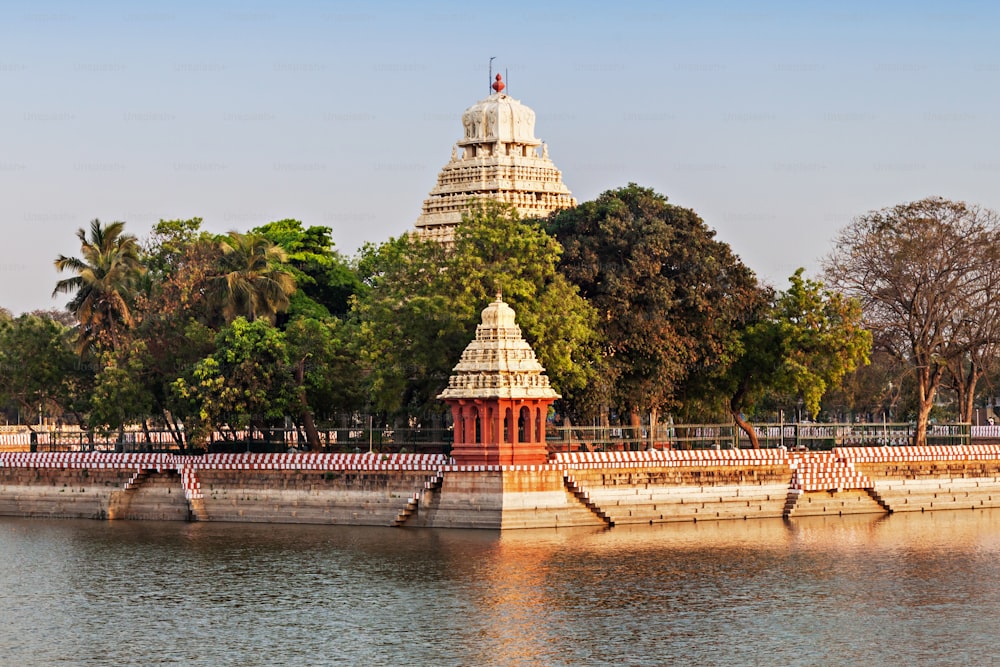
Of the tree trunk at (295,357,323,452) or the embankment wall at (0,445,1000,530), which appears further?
the tree trunk at (295,357,323,452)

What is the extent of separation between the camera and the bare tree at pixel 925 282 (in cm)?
7250

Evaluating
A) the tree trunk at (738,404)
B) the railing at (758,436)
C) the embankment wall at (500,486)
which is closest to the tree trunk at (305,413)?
the embankment wall at (500,486)

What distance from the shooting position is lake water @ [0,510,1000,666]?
129 feet

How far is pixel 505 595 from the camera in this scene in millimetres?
45312

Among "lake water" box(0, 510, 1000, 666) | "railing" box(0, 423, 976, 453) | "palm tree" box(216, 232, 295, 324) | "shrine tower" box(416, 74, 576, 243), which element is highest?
"shrine tower" box(416, 74, 576, 243)

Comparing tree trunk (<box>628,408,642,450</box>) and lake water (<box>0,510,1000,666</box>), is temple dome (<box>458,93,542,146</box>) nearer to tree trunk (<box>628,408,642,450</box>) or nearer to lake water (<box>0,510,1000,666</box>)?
tree trunk (<box>628,408,642,450</box>)

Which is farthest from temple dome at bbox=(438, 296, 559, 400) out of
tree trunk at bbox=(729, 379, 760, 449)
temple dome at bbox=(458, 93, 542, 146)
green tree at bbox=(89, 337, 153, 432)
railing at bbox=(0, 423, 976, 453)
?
temple dome at bbox=(458, 93, 542, 146)

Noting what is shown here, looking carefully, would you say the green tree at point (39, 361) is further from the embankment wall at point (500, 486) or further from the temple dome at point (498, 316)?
the temple dome at point (498, 316)

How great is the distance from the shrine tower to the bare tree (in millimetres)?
15165

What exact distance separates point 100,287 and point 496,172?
20.8 meters

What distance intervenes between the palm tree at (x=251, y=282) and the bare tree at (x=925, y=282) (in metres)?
23.4

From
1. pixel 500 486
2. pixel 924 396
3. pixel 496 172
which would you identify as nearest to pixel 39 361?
pixel 496 172

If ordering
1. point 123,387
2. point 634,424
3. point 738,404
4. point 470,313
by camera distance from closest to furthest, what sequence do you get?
point 470,313, point 123,387, point 634,424, point 738,404

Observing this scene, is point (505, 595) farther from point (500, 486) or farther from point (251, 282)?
point (251, 282)
